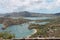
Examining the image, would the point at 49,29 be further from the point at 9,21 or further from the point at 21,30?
the point at 9,21

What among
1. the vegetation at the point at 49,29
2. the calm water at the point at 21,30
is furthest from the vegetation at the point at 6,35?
the vegetation at the point at 49,29

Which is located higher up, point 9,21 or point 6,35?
point 9,21

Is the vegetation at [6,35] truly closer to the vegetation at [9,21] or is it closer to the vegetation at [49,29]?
the vegetation at [9,21]

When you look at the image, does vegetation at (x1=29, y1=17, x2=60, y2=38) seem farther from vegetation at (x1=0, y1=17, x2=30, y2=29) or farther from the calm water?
vegetation at (x1=0, y1=17, x2=30, y2=29)

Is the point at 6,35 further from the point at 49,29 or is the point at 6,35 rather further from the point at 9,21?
the point at 49,29

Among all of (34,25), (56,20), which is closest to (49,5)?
(56,20)

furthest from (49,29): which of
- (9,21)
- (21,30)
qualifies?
(9,21)

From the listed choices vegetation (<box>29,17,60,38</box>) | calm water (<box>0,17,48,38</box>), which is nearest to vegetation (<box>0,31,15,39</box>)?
calm water (<box>0,17,48,38</box>)

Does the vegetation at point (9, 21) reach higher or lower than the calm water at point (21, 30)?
higher

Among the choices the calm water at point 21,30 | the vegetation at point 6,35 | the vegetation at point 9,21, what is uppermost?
the vegetation at point 9,21

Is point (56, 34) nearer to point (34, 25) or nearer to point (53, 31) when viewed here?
point (53, 31)

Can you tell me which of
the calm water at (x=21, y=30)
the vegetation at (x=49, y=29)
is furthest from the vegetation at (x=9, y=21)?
the vegetation at (x=49, y=29)
